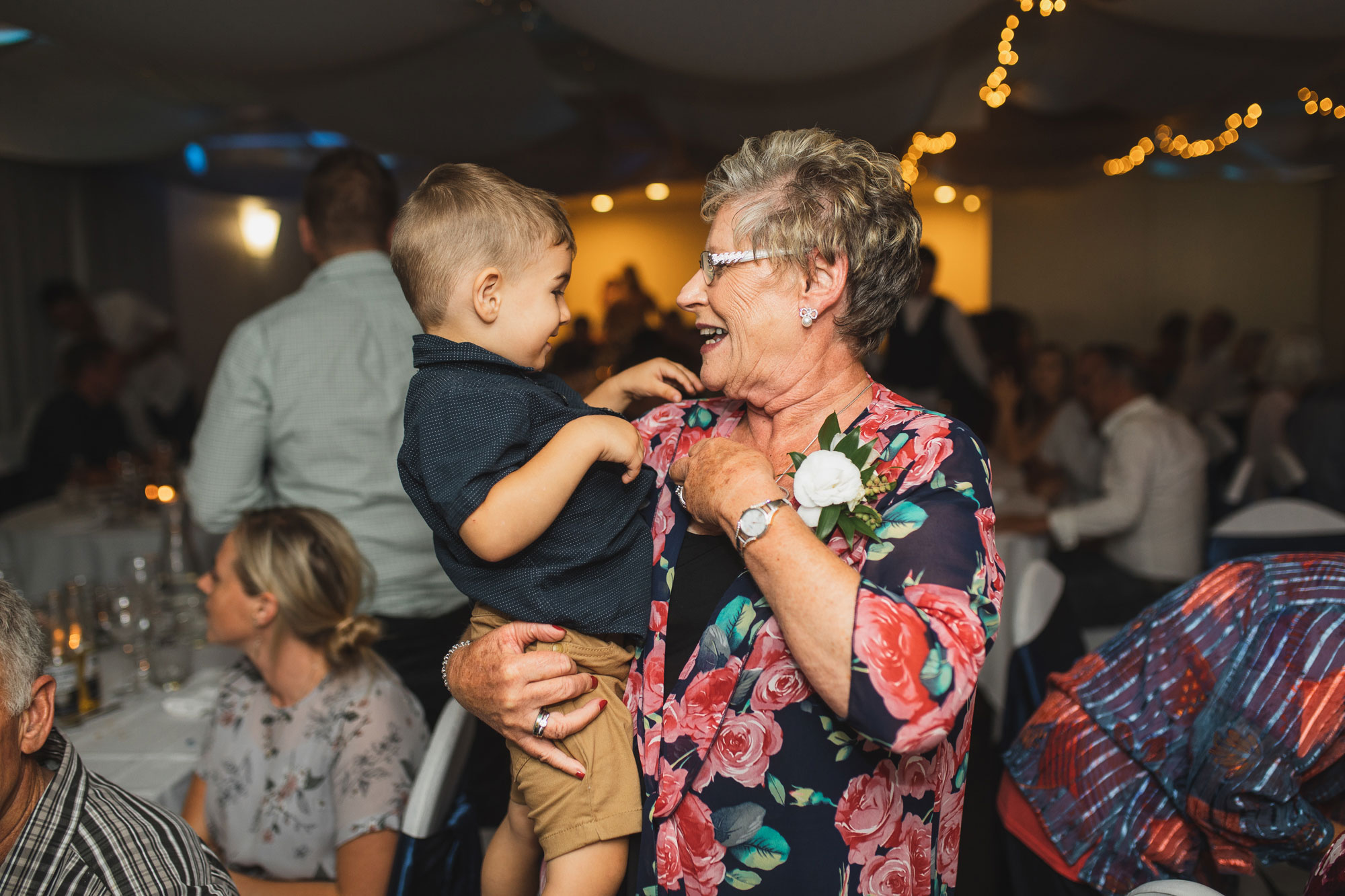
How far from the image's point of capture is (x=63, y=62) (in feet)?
14.6

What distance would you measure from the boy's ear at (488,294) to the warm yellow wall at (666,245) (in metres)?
11.1

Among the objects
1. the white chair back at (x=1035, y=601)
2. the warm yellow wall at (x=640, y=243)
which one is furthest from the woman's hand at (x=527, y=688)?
the warm yellow wall at (x=640, y=243)

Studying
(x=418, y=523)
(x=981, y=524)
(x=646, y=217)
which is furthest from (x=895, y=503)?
(x=646, y=217)

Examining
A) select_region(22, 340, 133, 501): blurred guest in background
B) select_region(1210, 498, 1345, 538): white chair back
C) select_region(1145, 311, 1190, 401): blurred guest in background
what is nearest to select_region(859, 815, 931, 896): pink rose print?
select_region(1210, 498, 1345, 538): white chair back

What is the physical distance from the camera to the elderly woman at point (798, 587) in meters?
1.04

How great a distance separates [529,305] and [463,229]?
14 cm

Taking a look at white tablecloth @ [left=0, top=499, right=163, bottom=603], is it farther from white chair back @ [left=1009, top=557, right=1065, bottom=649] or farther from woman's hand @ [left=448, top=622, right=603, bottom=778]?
white chair back @ [left=1009, top=557, right=1065, bottom=649]

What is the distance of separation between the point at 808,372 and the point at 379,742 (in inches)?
45.0

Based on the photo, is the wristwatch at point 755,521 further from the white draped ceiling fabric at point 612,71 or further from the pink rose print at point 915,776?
the white draped ceiling fabric at point 612,71

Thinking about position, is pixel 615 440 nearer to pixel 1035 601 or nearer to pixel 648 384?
pixel 648 384

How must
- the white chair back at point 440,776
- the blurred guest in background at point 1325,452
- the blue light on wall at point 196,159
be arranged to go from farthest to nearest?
the blue light on wall at point 196,159 < the blurred guest in background at point 1325,452 < the white chair back at point 440,776

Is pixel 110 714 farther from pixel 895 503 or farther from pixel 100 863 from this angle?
pixel 895 503

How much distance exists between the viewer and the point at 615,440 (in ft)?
4.17

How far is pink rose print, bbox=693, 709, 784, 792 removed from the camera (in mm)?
1179
